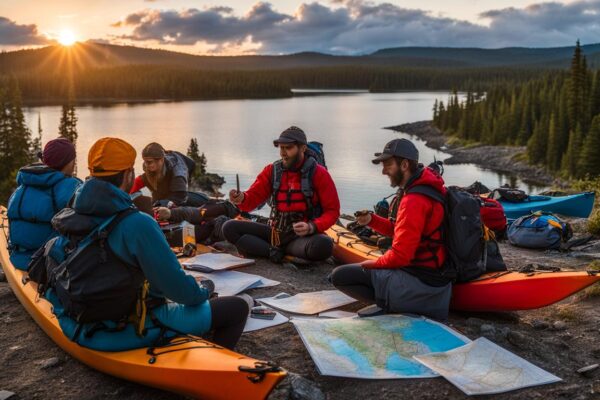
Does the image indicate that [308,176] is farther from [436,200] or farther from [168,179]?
[436,200]

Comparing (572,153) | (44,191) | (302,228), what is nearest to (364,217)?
(302,228)

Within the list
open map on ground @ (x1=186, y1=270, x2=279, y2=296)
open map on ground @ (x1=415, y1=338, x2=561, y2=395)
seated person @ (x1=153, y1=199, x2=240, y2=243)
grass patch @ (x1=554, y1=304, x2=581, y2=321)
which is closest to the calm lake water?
seated person @ (x1=153, y1=199, x2=240, y2=243)

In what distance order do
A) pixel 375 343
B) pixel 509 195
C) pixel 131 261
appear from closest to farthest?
1. pixel 131 261
2. pixel 375 343
3. pixel 509 195

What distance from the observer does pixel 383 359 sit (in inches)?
180

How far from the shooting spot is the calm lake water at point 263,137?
130 feet

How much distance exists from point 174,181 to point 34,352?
3921 millimetres

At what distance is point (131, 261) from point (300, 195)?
3.83m

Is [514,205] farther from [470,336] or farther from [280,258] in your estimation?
[470,336]

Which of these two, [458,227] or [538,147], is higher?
[458,227]

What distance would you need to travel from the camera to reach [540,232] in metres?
9.55

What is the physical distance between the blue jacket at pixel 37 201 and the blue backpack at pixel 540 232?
677 cm

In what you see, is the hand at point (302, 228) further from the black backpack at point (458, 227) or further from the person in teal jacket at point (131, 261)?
the person in teal jacket at point (131, 261)

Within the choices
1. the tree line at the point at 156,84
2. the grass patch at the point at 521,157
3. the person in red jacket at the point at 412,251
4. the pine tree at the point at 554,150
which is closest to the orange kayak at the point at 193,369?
the person in red jacket at the point at 412,251

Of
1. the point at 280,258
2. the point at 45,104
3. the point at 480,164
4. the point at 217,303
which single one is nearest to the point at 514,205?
the point at 280,258
